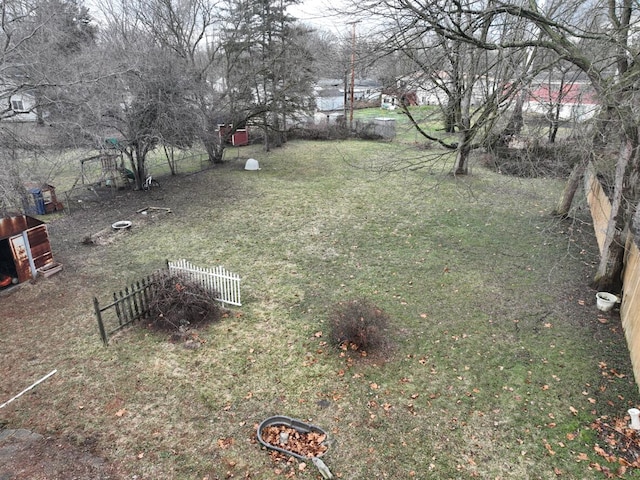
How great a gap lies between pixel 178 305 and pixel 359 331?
3.65m

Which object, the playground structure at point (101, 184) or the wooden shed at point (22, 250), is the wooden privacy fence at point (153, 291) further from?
the playground structure at point (101, 184)

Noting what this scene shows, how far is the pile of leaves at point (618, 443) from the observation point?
492cm

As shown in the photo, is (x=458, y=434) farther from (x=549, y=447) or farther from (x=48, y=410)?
(x=48, y=410)

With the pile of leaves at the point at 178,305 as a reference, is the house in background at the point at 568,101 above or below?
above

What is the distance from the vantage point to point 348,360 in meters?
6.87

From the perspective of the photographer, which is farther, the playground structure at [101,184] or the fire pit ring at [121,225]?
the playground structure at [101,184]

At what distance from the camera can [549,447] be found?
16.9ft

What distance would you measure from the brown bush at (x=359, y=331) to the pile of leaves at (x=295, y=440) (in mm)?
1952

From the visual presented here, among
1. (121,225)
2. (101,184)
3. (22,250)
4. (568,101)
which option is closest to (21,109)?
(101,184)

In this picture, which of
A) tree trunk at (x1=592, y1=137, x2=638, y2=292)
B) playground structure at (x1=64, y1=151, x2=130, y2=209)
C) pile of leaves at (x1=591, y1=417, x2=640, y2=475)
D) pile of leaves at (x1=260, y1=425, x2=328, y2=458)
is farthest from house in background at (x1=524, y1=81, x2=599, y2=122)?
playground structure at (x1=64, y1=151, x2=130, y2=209)

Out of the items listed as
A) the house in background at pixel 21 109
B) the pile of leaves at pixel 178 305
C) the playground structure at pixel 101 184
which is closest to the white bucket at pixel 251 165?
the playground structure at pixel 101 184

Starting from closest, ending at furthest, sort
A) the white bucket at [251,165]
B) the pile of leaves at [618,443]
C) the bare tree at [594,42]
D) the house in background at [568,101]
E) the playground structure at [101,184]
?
the pile of leaves at [618,443], the bare tree at [594,42], the house in background at [568,101], the playground structure at [101,184], the white bucket at [251,165]

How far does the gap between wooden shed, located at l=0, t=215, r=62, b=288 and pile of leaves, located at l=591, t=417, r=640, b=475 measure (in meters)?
11.6

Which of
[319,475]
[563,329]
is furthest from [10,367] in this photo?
[563,329]
